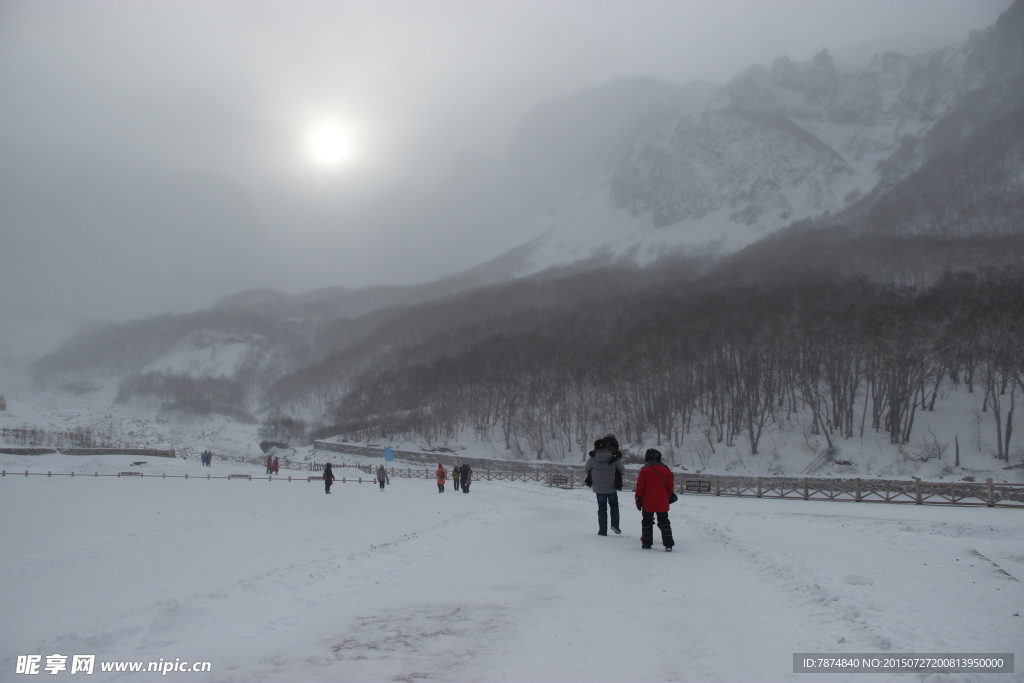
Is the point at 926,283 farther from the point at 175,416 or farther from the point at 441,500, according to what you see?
the point at 175,416

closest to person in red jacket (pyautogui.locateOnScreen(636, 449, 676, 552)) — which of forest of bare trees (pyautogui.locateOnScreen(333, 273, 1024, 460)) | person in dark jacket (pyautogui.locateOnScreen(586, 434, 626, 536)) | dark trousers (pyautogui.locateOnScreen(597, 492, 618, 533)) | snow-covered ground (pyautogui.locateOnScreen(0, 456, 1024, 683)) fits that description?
snow-covered ground (pyautogui.locateOnScreen(0, 456, 1024, 683))

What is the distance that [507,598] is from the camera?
844 cm

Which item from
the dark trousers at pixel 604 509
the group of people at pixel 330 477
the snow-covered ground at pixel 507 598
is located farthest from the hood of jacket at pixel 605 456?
the group of people at pixel 330 477

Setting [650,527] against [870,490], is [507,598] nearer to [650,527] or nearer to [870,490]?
[650,527]

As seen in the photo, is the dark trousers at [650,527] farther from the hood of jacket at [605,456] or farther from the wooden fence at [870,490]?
the wooden fence at [870,490]

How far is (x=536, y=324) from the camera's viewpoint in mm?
103625

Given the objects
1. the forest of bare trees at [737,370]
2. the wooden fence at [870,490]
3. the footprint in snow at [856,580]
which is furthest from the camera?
the forest of bare trees at [737,370]

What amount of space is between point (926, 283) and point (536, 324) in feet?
188

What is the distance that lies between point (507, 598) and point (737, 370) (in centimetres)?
6190

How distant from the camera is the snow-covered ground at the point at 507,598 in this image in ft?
19.8

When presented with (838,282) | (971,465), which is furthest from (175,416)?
(971,465)

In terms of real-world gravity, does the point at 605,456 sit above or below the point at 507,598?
above

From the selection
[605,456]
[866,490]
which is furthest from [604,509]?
[866,490]

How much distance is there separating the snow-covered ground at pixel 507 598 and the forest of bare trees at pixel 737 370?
43.8 meters
